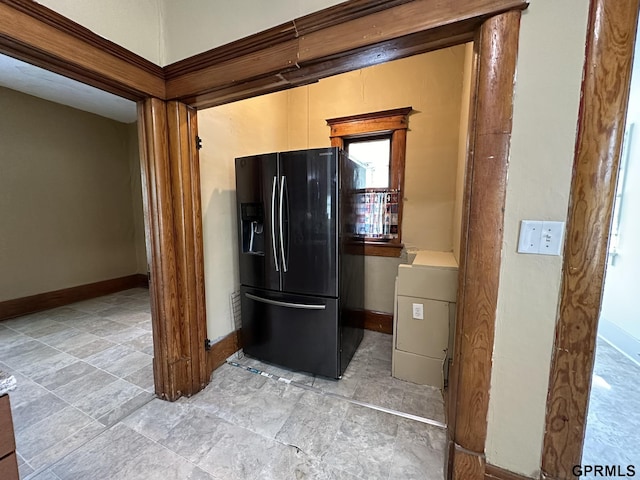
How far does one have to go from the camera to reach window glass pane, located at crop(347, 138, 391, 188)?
281 cm

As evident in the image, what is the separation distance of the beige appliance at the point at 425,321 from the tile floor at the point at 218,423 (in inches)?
5.3

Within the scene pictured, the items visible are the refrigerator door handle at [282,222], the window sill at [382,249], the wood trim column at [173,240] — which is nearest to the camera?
the wood trim column at [173,240]

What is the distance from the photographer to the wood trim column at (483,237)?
97cm

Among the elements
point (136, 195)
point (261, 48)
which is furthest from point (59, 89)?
point (261, 48)

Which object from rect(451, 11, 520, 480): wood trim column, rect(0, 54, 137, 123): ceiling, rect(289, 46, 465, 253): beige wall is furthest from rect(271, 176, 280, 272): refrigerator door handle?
rect(0, 54, 137, 123): ceiling

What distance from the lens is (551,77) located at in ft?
3.05

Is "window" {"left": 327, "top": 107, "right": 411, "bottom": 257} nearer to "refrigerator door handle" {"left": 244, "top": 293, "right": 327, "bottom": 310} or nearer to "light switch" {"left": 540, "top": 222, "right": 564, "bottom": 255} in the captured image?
"refrigerator door handle" {"left": 244, "top": 293, "right": 327, "bottom": 310}

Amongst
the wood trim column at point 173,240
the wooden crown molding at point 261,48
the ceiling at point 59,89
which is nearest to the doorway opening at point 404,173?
the wood trim column at point 173,240

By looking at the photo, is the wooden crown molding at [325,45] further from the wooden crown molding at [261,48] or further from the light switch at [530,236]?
the light switch at [530,236]

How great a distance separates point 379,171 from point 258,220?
1461mm

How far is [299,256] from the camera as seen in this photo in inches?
76.7

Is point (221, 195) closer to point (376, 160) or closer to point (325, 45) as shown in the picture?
point (325, 45)

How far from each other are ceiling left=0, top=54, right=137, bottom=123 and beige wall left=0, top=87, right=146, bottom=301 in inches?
7.9

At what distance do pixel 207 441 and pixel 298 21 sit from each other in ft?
7.34
